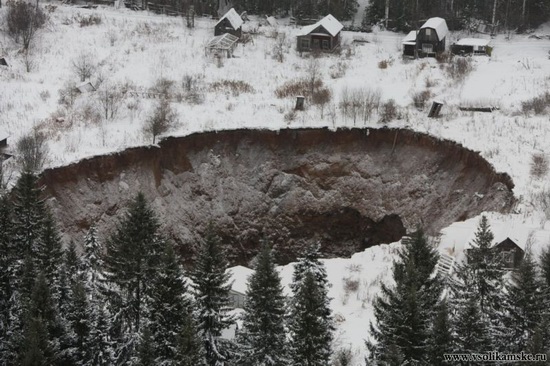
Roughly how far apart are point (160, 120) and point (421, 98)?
15304 millimetres

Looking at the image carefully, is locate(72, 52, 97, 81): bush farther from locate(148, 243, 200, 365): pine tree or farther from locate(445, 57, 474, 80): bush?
locate(148, 243, 200, 365): pine tree

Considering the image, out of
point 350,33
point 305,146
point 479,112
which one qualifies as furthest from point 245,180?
point 350,33

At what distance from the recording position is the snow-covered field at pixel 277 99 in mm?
23203

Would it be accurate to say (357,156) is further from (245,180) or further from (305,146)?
(245,180)

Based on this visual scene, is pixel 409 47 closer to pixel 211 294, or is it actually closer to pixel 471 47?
pixel 471 47

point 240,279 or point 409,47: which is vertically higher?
point 409,47

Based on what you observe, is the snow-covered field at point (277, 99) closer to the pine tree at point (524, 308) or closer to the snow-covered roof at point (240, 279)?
the snow-covered roof at point (240, 279)

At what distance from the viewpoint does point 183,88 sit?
37.0 m

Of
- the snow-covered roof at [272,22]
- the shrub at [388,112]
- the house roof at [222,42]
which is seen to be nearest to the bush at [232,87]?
the house roof at [222,42]

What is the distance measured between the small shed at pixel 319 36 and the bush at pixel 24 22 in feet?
63.1

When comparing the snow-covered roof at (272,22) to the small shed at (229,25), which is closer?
the small shed at (229,25)

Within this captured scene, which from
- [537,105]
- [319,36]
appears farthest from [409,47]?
[537,105]

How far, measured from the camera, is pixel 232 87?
37.3m

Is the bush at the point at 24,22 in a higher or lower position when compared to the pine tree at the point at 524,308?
higher
